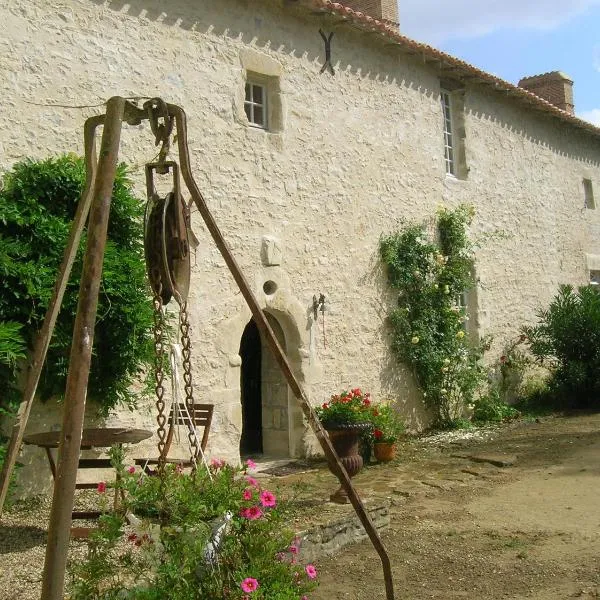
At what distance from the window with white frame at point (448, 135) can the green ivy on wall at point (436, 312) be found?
902 mm

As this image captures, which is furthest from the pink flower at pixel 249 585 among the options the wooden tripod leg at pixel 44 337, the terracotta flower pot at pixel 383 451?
the terracotta flower pot at pixel 383 451

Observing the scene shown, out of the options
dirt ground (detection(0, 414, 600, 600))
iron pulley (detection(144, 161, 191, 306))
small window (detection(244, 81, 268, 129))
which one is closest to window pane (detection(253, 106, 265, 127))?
small window (detection(244, 81, 268, 129))

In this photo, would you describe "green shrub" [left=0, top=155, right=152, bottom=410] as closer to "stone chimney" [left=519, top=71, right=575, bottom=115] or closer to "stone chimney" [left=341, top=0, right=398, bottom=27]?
"stone chimney" [left=341, top=0, right=398, bottom=27]

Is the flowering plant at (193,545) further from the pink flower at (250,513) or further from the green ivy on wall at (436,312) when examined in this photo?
the green ivy on wall at (436,312)

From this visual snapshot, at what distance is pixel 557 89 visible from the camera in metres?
14.7

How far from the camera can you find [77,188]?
5.43 metres

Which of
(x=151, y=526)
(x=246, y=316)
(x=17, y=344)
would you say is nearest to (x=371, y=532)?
(x=151, y=526)

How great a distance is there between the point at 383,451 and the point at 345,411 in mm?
1111

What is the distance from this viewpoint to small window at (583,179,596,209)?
13691 mm

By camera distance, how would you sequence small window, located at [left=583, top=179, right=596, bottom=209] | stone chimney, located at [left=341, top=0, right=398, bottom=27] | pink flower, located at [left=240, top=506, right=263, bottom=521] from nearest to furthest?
pink flower, located at [left=240, top=506, right=263, bottom=521]
stone chimney, located at [left=341, top=0, right=398, bottom=27]
small window, located at [left=583, top=179, right=596, bottom=209]

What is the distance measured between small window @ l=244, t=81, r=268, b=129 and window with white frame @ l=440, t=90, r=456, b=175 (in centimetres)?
360

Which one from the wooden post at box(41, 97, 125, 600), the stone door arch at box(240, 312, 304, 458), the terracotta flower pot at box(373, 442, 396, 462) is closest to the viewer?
the wooden post at box(41, 97, 125, 600)

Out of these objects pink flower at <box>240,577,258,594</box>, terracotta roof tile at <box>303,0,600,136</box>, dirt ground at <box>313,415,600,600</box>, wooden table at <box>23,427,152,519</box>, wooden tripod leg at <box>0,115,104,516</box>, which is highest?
terracotta roof tile at <box>303,0,600,136</box>

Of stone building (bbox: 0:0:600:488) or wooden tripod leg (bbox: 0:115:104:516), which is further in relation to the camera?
stone building (bbox: 0:0:600:488)
